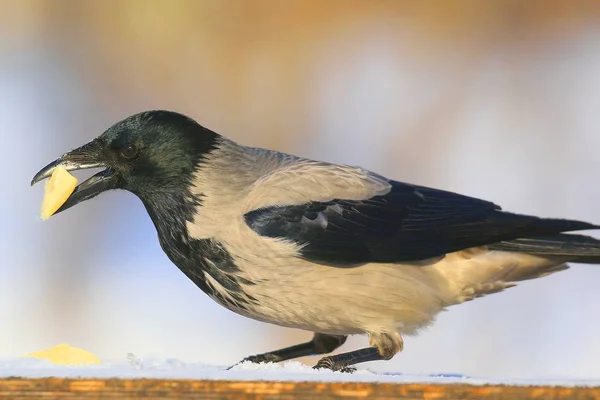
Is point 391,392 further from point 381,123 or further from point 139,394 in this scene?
point 381,123

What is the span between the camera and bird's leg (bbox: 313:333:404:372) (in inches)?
105

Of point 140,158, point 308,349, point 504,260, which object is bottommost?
point 308,349

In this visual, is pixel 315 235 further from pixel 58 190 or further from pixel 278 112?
pixel 278 112

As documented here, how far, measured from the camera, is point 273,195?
9.04 feet

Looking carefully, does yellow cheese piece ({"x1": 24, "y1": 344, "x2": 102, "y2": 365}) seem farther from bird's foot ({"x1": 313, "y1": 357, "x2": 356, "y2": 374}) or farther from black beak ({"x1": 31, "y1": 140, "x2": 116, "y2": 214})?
bird's foot ({"x1": 313, "y1": 357, "x2": 356, "y2": 374})

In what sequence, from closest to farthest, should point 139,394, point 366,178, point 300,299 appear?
1. point 139,394
2. point 300,299
3. point 366,178

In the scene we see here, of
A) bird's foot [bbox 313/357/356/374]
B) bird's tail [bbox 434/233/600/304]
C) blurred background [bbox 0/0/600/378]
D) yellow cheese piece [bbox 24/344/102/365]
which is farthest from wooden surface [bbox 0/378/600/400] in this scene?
blurred background [bbox 0/0/600/378]

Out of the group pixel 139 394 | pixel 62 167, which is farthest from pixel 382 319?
pixel 139 394

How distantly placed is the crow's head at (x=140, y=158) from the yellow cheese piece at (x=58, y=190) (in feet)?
0.04

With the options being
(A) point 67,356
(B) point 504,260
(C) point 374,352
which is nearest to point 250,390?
(A) point 67,356

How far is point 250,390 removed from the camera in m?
1.76

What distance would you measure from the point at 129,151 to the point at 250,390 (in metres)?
1.19

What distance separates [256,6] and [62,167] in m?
2.30

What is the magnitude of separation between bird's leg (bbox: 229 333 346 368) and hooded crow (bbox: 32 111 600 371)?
271 mm
